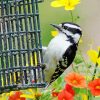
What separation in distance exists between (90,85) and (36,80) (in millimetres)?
628

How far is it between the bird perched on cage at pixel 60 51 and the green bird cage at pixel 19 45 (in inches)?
16.5

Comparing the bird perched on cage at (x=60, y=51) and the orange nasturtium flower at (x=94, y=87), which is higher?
the bird perched on cage at (x=60, y=51)

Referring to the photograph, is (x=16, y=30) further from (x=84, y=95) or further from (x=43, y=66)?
(x=84, y=95)

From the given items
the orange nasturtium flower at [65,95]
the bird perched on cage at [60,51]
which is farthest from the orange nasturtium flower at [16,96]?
the bird perched on cage at [60,51]

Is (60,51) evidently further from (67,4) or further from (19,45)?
(67,4)

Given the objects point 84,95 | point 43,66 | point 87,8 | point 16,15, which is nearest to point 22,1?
point 16,15

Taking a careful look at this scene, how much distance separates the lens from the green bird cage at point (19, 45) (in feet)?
12.1

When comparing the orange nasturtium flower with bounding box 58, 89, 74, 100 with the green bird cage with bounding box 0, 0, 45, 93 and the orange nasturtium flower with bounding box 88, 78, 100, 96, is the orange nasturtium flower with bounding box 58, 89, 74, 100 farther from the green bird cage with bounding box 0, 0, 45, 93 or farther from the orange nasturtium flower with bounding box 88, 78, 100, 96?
the green bird cage with bounding box 0, 0, 45, 93

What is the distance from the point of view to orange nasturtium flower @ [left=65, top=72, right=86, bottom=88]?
3.16m

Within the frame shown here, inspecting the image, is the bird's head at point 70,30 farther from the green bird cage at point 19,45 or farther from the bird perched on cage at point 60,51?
the green bird cage at point 19,45

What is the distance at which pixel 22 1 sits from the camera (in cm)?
369

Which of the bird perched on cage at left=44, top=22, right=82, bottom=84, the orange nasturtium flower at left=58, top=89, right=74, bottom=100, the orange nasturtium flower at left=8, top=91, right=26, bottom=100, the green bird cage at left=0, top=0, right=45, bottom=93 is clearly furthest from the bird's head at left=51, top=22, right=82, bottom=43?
the orange nasturtium flower at left=58, top=89, right=74, bottom=100

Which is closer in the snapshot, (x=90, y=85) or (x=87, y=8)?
(x=90, y=85)

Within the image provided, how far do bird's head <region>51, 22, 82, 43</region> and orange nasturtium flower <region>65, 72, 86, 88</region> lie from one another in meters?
0.82
